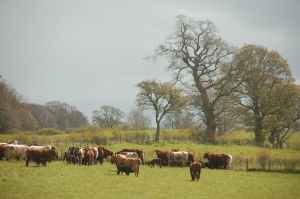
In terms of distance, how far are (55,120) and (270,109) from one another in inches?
2737

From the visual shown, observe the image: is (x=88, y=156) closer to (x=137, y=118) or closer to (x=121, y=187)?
(x=121, y=187)

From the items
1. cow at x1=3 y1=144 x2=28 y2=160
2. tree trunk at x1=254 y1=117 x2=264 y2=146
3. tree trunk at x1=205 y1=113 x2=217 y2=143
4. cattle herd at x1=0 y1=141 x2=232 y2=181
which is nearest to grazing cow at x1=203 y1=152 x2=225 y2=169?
cattle herd at x1=0 y1=141 x2=232 y2=181

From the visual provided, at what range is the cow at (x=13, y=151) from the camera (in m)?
31.5

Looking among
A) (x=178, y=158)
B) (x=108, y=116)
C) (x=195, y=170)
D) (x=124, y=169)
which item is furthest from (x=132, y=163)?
(x=108, y=116)

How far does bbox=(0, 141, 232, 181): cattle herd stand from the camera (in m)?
25.0

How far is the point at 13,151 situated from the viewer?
3167 centimetres

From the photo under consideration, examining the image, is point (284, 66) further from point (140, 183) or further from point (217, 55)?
point (140, 183)

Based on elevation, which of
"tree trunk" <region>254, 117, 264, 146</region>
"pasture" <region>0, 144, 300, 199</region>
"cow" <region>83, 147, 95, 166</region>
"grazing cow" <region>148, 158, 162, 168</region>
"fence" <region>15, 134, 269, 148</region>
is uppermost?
"tree trunk" <region>254, 117, 264, 146</region>

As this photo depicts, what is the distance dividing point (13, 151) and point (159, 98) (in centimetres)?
2505

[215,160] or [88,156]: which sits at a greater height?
[88,156]

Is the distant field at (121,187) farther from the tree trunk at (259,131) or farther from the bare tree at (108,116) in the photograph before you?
the bare tree at (108,116)

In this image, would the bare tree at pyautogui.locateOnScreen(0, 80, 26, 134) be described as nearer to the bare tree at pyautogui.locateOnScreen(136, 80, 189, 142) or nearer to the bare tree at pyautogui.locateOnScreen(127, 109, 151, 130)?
the bare tree at pyautogui.locateOnScreen(136, 80, 189, 142)

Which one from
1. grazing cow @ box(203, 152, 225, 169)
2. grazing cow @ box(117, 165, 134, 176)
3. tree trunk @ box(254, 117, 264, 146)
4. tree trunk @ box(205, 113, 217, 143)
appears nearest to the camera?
grazing cow @ box(117, 165, 134, 176)

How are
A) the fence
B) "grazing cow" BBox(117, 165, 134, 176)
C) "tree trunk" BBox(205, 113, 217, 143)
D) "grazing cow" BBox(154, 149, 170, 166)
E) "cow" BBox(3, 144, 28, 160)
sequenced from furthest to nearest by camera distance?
"tree trunk" BBox(205, 113, 217, 143)
the fence
"grazing cow" BBox(154, 149, 170, 166)
"cow" BBox(3, 144, 28, 160)
"grazing cow" BBox(117, 165, 134, 176)
